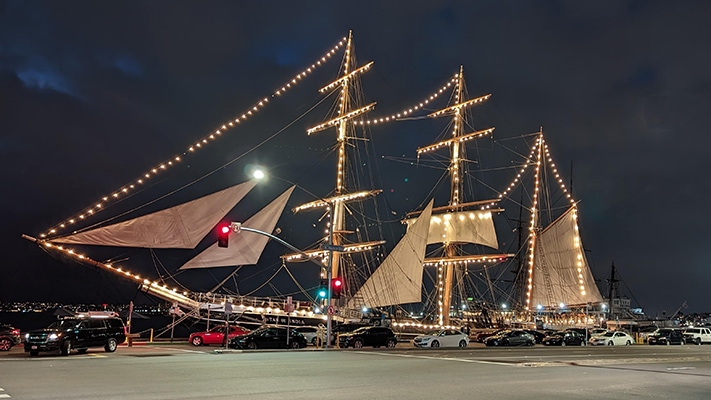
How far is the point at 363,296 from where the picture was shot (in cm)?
5975

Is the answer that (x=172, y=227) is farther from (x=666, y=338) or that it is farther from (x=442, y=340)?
(x=666, y=338)

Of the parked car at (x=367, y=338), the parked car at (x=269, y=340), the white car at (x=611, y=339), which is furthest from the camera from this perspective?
the white car at (x=611, y=339)

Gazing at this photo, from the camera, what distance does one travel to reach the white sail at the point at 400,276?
194ft

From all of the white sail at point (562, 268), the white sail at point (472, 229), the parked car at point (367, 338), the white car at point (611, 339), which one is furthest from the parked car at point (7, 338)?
the white sail at point (562, 268)

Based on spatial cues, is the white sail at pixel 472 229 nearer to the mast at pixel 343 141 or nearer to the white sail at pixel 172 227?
the mast at pixel 343 141

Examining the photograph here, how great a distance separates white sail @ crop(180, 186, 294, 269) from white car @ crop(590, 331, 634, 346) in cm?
2443

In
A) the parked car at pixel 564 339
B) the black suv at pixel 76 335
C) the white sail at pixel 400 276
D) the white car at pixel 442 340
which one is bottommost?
the parked car at pixel 564 339

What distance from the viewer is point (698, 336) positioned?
5159 cm

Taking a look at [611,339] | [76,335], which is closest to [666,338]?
[611,339]

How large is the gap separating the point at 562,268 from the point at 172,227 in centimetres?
4471

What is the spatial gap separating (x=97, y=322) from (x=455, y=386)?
16.3 meters

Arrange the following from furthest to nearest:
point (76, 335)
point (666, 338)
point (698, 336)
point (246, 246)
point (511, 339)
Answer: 1. point (698, 336)
2. point (666, 338)
3. point (246, 246)
4. point (511, 339)
5. point (76, 335)

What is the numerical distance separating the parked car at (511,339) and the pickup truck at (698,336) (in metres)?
20.7

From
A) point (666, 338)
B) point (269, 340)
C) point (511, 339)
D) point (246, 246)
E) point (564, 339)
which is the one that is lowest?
point (666, 338)
